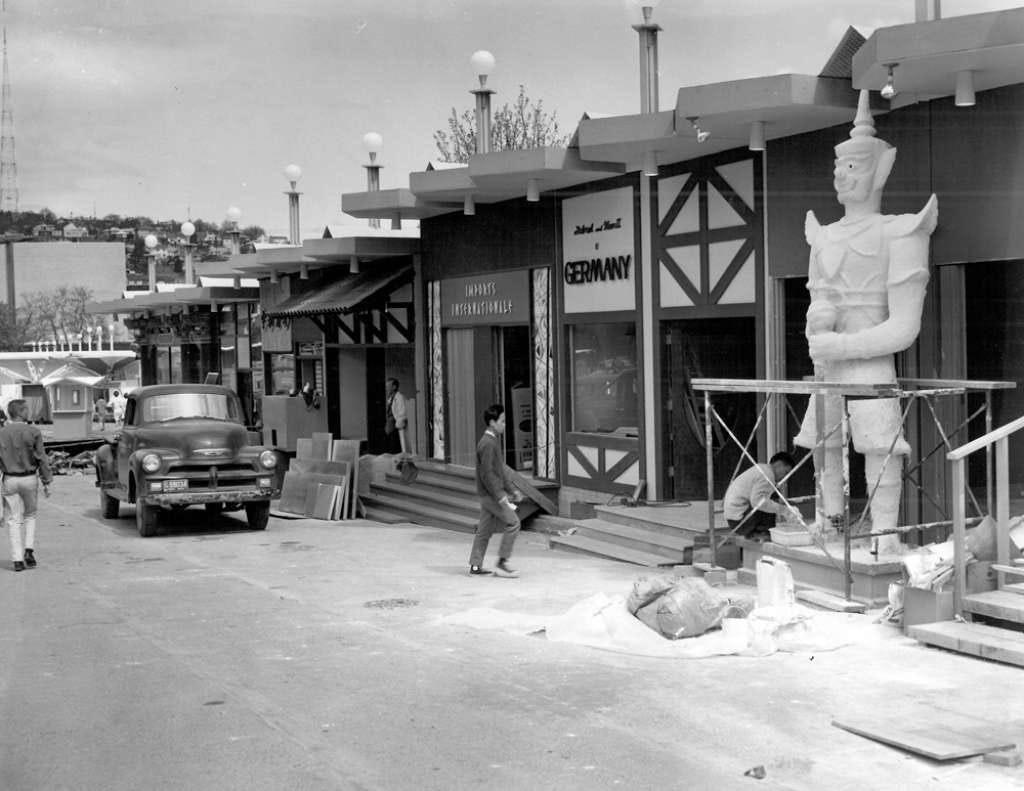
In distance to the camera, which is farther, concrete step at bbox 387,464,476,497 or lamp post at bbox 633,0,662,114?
concrete step at bbox 387,464,476,497

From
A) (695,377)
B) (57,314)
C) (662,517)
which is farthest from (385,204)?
(57,314)

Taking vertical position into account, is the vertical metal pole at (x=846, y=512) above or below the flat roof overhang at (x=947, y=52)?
below

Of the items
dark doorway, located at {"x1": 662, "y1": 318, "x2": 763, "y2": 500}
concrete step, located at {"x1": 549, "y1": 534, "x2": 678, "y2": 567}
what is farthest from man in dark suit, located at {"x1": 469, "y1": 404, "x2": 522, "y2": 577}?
dark doorway, located at {"x1": 662, "y1": 318, "x2": 763, "y2": 500}

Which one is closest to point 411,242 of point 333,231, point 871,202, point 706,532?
point 333,231

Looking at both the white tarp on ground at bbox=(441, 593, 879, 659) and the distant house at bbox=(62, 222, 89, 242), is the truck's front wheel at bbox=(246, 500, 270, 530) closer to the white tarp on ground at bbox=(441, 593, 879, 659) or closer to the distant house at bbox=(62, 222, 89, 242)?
the white tarp on ground at bbox=(441, 593, 879, 659)

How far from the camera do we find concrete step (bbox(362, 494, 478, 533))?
17750 millimetres

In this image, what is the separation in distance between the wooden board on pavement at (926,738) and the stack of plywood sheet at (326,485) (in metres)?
13.4

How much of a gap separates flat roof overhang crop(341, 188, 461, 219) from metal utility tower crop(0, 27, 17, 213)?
1114 cm

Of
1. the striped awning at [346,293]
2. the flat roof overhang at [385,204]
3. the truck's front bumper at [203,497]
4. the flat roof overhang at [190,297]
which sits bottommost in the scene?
the truck's front bumper at [203,497]

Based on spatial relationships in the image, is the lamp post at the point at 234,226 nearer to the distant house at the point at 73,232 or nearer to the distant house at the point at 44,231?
the distant house at the point at 44,231

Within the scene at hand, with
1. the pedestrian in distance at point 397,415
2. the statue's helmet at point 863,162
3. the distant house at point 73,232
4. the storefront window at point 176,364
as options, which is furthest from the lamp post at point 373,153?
the distant house at point 73,232

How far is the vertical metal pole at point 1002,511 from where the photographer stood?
8866mm

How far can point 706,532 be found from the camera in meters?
13.0

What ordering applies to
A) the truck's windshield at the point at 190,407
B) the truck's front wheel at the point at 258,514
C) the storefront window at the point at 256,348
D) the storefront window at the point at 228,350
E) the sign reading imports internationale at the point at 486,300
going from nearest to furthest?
the truck's front wheel at the point at 258,514
the truck's windshield at the point at 190,407
the sign reading imports internationale at the point at 486,300
the storefront window at the point at 256,348
the storefront window at the point at 228,350
